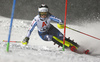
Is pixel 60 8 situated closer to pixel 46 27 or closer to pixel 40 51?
pixel 46 27

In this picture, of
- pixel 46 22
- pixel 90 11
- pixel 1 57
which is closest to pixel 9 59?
pixel 1 57

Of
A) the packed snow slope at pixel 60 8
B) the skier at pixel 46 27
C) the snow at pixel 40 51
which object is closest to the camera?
the snow at pixel 40 51

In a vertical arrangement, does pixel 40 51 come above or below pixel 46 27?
below

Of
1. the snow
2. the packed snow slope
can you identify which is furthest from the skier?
the packed snow slope

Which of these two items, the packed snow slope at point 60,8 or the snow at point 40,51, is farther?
the packed snow slope at point 60,8

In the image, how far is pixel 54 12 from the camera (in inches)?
496

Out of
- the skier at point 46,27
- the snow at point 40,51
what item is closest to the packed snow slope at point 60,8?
the snow at point 40,51

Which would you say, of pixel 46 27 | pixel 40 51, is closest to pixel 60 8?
pixel 46 27

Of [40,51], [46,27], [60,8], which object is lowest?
[40,51]

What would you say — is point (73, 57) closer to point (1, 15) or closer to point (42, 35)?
A: point (42, 35)

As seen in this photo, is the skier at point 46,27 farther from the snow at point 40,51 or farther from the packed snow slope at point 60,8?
the packed snow slope at point 60,8

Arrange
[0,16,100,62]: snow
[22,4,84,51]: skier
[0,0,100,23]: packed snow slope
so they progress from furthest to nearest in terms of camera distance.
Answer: [0,0,100,23]: packed snow slope < [22,4,84,51]: skier < [0,16,100,62]: snow

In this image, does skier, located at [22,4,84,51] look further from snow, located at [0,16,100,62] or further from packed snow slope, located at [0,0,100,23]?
packed snow slope, located at [0,0,100,23]

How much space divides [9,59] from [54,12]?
1007 cm
